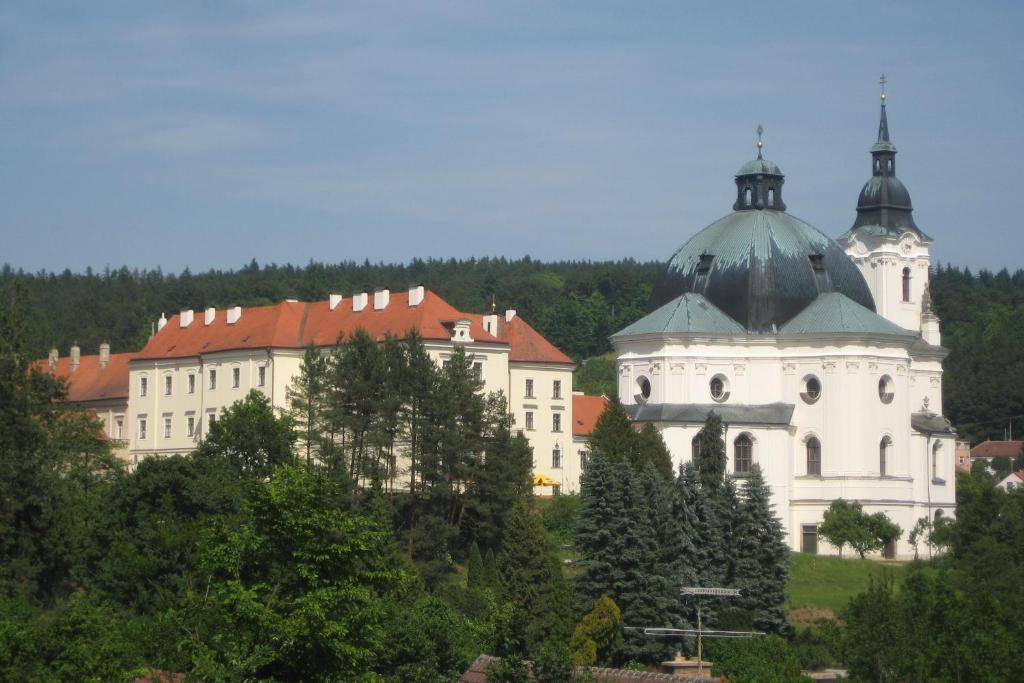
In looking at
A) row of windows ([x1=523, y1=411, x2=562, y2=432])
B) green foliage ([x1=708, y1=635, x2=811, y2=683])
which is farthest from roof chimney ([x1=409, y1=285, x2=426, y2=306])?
green foliage ([x1=708, y1=635, x2=811, y2=683])

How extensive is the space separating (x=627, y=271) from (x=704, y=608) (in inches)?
4719

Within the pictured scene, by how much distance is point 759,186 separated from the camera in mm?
93125

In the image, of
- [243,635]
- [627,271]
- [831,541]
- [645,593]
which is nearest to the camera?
[243,635]

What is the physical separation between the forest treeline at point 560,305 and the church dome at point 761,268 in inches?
2196

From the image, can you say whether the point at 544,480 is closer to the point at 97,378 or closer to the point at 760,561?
the point at 760,561

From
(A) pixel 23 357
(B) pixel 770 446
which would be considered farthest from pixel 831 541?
(A) pixel 23 357

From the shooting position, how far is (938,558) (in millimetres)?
78688

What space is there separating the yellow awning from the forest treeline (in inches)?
2067

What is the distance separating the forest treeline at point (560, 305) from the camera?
524 ft

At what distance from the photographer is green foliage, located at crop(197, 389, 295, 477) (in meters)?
Answer: 76.8

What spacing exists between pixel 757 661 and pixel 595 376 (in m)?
107

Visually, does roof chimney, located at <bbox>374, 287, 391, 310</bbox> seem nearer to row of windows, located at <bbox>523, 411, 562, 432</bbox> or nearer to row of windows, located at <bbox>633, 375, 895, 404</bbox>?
row of windows, located at <bbox>523, 411, 562, 432</bbox>

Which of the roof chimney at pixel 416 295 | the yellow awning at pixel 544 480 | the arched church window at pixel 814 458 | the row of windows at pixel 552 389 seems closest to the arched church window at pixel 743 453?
the arched church window at pixel 814 458

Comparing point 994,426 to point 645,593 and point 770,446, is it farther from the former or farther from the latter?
point 645,593
